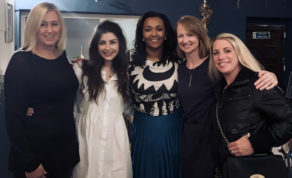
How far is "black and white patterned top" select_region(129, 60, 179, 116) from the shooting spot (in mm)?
2047

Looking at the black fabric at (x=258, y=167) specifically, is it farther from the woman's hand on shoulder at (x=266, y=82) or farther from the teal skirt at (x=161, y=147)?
the teal skirt at (x=161, y=147)

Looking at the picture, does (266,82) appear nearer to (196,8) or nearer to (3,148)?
(3,148)

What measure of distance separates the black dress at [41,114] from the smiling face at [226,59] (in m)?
0.87

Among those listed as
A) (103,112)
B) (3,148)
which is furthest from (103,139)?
(3,148)

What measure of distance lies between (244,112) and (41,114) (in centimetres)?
108

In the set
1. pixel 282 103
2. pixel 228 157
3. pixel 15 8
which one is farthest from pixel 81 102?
pixel 15 8

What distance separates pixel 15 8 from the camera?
13.8 feet

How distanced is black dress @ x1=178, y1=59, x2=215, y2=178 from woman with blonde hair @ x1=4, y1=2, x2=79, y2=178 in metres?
0.70

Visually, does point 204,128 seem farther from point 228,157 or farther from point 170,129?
point 228,157

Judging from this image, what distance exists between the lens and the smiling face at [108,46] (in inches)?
78.6

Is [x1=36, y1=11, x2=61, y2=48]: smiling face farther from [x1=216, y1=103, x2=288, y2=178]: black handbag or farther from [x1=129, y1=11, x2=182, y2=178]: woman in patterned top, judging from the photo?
[x1=216, y1=103, x2=288, y2=178]: black handbag

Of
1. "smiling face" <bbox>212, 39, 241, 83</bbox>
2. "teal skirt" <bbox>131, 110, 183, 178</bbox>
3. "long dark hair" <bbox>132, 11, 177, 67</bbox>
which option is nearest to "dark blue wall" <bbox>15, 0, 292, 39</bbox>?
"long dark hair" <bbox>132, 11, 177, 67</bbox>

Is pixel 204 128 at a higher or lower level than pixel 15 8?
lower

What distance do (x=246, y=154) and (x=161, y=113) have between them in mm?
680
